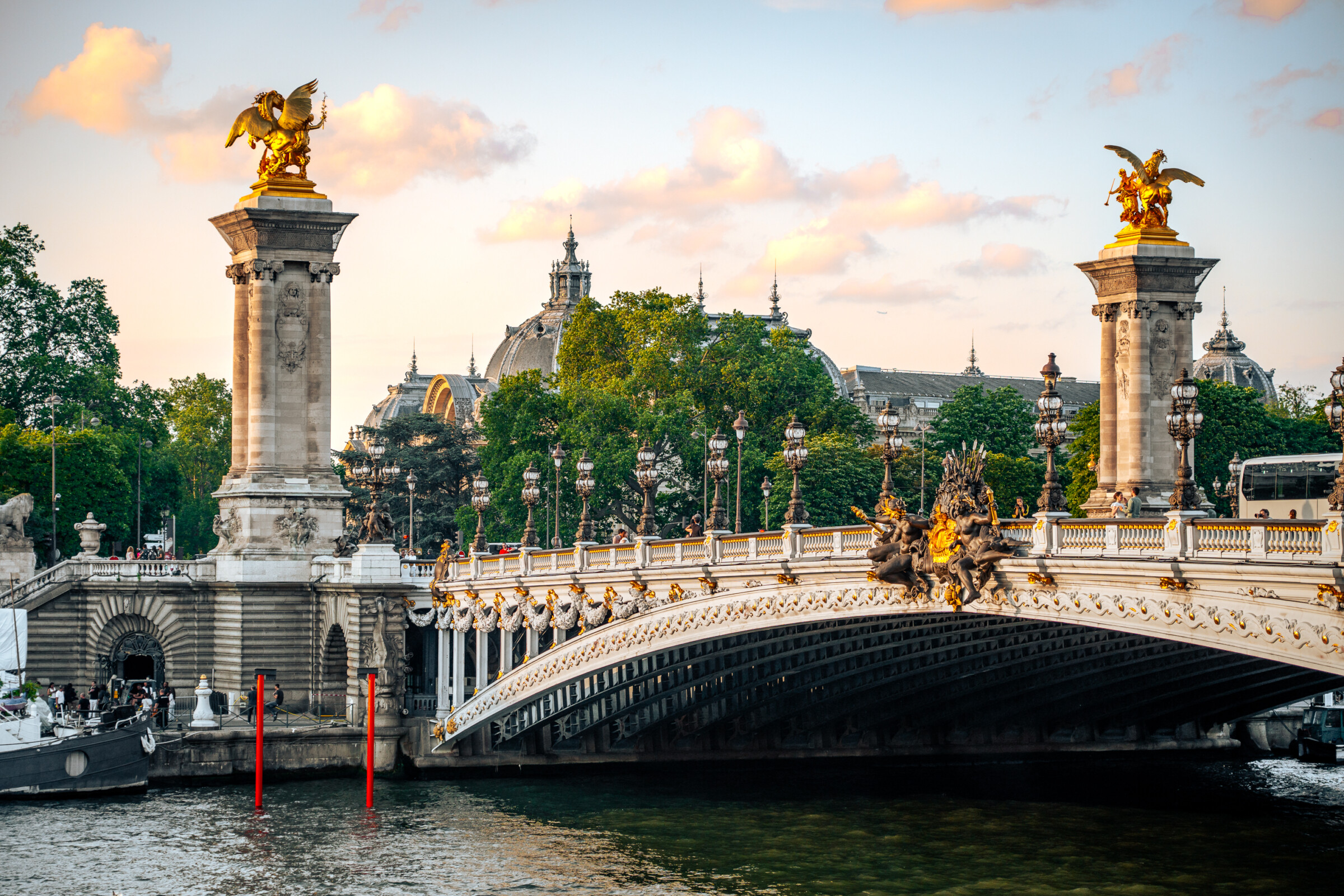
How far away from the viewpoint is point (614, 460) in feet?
224

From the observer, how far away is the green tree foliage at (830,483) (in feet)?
221

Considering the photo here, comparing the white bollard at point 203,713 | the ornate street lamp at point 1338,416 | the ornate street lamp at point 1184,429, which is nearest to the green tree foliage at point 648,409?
the white bollard at point 203,713

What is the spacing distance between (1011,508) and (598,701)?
29.1m

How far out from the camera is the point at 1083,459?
2520 inches

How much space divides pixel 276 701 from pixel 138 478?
2388cm

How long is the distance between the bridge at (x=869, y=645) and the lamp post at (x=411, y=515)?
46.0 feet

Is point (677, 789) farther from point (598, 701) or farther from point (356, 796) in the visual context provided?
point (356, 796)

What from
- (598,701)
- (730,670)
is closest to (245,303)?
(598,701)

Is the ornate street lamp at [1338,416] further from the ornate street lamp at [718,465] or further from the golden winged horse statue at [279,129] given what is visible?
the golden winged horse statue at [279,129]

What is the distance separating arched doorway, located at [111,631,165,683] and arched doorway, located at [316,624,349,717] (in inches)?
172

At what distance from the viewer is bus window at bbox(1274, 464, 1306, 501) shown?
43.5 m

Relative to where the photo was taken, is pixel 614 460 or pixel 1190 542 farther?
pixel 614 460

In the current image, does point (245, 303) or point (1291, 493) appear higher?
point (245, 303)

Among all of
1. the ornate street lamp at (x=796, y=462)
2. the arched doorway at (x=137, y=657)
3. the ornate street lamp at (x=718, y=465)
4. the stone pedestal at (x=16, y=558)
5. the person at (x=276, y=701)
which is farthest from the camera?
the stone pedestal at (x=16, y=558)
